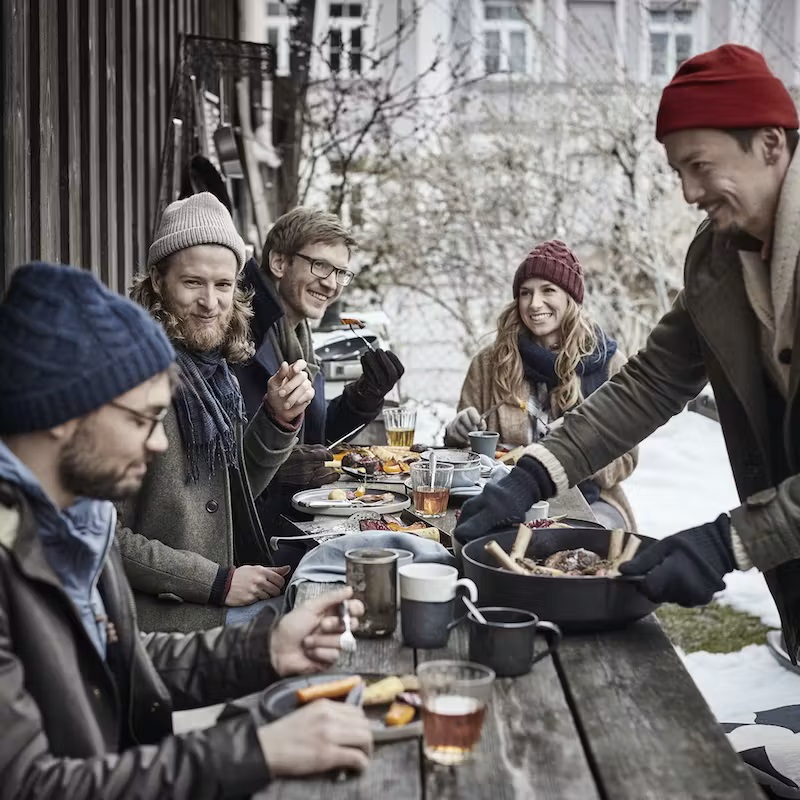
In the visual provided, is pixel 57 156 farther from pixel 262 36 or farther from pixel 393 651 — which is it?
pixel 262 36

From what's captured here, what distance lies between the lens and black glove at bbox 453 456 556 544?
253 cm

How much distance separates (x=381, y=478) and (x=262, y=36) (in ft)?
28.1

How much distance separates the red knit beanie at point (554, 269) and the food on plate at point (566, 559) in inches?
92.6

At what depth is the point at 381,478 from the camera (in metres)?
3.71

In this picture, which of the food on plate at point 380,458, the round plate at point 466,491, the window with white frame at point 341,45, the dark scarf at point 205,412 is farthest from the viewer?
the window with white frame at point 341,45

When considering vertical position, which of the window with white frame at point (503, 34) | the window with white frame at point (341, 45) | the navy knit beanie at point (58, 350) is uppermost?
the window with white frame at point (503, 34)

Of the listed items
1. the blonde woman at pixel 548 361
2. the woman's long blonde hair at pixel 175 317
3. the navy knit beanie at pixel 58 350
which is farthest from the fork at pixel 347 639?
the blonde woman at pixel 548 361

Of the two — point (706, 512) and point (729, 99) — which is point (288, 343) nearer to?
point (729, 99)

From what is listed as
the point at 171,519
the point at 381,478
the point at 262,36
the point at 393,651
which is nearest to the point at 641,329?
the point at 262,36

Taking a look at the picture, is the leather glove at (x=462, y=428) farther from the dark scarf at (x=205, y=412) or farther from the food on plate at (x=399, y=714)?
the food on plate at (x=399, y=714)

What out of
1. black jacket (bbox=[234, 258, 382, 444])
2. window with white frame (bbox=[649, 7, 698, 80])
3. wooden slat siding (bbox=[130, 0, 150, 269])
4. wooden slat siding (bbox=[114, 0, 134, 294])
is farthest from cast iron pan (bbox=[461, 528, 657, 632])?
window with white frame (bbox=[649, 7, 698, 80])

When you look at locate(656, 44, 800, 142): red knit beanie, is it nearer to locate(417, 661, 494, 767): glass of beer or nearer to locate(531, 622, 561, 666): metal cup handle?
locate(531, 622, 561, 666): metal cup handle

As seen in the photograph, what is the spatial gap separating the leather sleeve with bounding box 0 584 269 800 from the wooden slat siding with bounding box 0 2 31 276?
6.53 ft

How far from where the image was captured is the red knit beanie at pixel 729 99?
7.51ft
